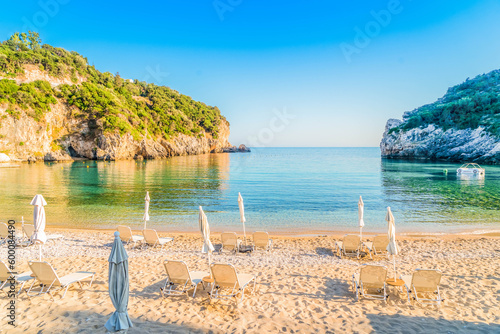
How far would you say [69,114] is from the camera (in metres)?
69.9

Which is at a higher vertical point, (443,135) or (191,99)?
(191,99)

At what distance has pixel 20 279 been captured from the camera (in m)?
6.43

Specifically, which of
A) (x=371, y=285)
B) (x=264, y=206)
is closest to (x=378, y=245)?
(x=371, y=285)

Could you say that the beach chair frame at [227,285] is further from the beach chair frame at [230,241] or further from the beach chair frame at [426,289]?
the beach chair frame at [230,241]

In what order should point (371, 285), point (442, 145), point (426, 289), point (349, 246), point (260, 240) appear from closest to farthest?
point (426, 289) → point (371, 285) → point (349, 246) → point (260, 240) → point (442, 145)

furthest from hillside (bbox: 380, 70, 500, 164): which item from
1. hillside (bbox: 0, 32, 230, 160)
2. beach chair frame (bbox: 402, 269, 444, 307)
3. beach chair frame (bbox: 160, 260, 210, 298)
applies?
beach chair frame (bbox: 160, 260, 210, 298)

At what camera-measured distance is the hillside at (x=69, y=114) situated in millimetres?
60031

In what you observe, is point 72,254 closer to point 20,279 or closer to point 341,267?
point 20,279

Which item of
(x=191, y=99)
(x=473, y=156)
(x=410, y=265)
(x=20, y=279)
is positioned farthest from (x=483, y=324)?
(x=191, y=99)

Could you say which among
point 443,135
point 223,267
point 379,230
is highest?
point 443,135

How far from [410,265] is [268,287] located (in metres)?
4.83

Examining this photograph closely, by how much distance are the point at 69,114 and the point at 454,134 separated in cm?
9844

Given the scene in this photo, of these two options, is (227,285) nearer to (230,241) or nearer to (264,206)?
(230,241)

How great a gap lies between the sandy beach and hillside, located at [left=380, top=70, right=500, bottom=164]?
75.3m
